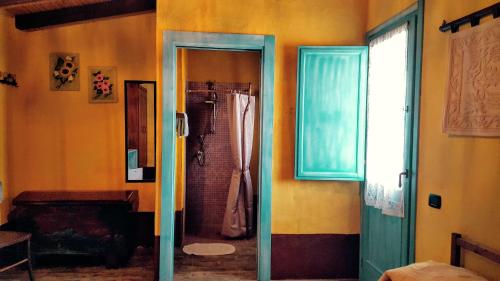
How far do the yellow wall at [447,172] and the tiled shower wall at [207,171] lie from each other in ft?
10.1

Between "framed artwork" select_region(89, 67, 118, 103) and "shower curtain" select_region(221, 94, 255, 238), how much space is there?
1460mm

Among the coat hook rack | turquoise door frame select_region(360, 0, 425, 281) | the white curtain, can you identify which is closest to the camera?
turquoise door frame select_region(360, 0, 425, 281)

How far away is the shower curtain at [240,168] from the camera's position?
16.7ft

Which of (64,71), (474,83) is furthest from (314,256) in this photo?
(64,71)

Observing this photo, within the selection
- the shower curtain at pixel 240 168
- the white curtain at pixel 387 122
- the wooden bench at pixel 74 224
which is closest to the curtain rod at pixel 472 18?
the white curtain at pixel 387 122

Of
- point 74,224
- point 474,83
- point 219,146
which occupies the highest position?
point 474,83

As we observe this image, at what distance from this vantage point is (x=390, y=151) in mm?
2912

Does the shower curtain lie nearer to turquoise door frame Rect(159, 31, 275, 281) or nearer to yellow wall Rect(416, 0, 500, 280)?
turquoise door frame Rect(159, 31, 275, 281)

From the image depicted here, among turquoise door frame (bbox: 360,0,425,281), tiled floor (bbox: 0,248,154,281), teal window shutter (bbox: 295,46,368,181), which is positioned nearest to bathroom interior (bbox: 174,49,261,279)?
tiled floor (bbox: 0,248,154,281)

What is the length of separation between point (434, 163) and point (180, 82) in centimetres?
311

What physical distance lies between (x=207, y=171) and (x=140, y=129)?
1.22 metres

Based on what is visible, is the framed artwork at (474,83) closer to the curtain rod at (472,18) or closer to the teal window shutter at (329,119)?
the curtain rod at (472,18)

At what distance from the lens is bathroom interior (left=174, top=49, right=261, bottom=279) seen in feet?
16.8

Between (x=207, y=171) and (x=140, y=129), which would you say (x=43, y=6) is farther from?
(x=207, y=171)
